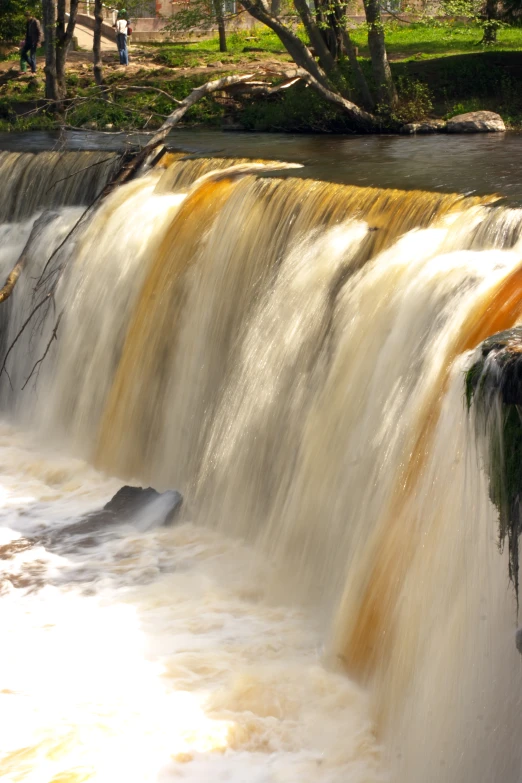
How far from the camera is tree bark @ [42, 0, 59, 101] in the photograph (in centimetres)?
2205

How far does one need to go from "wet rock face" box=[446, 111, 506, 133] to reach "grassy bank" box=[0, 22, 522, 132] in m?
0.73

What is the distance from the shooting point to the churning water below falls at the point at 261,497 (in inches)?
241

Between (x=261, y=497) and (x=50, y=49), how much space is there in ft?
53.5

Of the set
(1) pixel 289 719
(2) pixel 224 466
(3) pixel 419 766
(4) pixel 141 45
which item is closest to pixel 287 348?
(2) pixel 224 466

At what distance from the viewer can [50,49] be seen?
2236cm

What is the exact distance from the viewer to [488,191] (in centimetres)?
973

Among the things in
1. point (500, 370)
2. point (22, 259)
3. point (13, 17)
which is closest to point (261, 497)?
point (500, 370)

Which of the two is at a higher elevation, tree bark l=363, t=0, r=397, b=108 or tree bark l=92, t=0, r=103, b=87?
tree bark l=92, t=0, r=103, b=87

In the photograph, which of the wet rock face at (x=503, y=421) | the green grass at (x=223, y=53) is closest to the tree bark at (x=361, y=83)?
the green grass at (x=223, y=53)

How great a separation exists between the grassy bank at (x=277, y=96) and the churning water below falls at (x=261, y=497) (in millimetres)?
4621

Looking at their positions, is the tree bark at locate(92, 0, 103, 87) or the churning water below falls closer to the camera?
the churning water below falls

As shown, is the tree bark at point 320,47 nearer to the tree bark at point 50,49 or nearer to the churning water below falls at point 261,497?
the tree bark at point 50,49

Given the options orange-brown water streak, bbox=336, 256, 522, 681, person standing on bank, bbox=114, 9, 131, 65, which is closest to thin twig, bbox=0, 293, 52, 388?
orange-brown water streak, bbox=336, 256, 522, 681

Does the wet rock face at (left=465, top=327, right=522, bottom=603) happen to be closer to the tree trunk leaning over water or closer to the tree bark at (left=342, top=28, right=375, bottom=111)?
the tree trunk leaning over water
